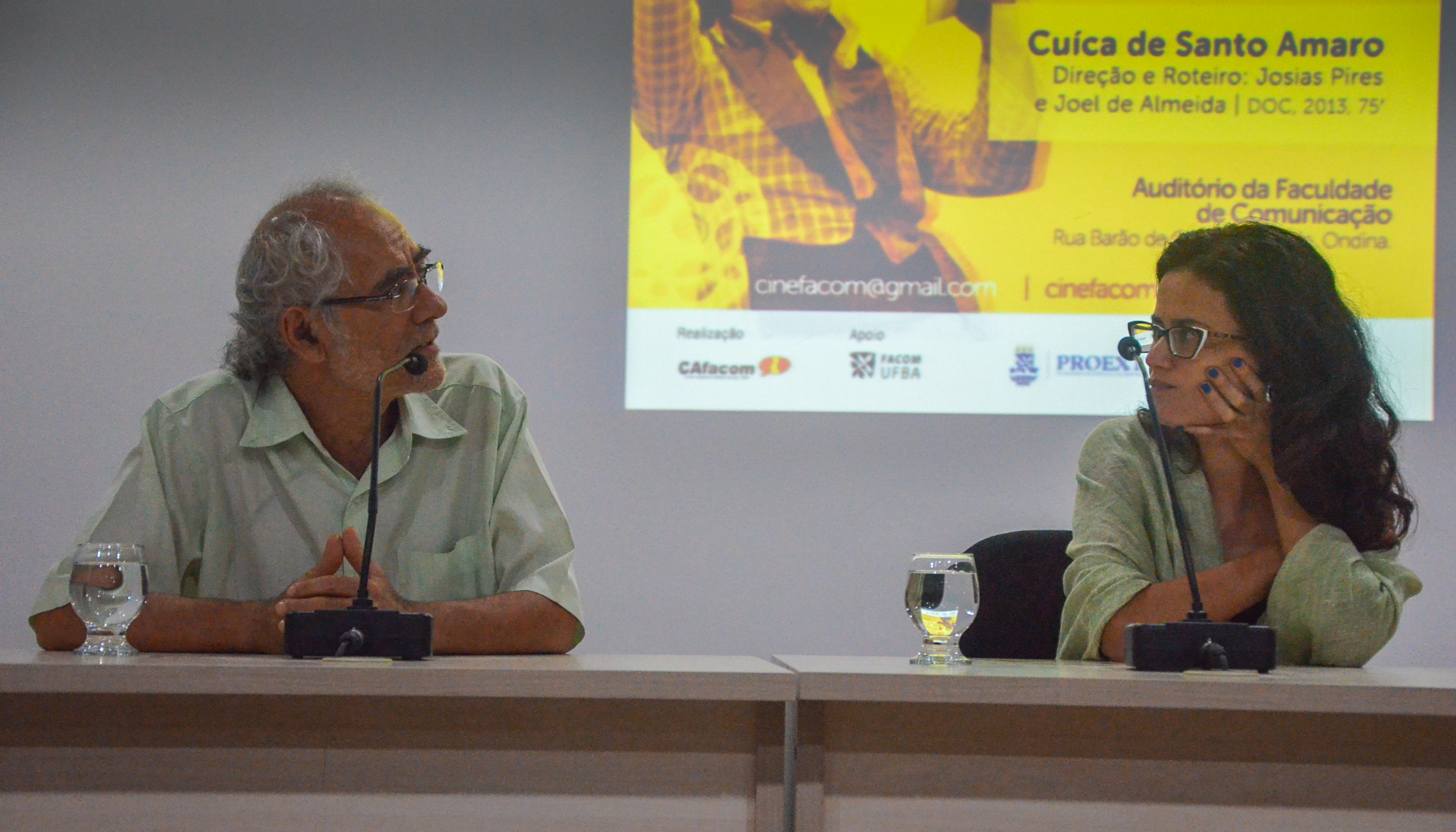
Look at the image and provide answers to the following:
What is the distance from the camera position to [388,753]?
116 centimetres

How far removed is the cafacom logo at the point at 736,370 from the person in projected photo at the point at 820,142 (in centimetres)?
16

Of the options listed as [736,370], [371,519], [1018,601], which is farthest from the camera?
[736,370]

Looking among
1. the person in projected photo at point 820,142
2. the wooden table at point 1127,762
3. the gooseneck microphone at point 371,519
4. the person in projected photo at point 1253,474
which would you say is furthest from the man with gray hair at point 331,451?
the person in projected photo at point 820,142

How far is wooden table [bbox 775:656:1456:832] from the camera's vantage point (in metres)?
1.16

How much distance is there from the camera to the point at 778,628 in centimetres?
328

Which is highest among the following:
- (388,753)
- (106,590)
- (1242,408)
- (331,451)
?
(1242,408)

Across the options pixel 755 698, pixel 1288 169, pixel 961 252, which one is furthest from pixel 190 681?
pixel 1288 169

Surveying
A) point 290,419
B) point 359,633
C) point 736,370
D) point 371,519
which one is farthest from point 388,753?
point 736,370

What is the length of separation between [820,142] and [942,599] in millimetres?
2045

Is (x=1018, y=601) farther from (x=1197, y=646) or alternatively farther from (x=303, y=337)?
(x=303, y=337)

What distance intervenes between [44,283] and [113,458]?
508mm

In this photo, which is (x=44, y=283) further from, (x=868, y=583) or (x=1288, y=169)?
(x=1288, y=169)

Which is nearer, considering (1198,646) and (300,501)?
(1198,646)

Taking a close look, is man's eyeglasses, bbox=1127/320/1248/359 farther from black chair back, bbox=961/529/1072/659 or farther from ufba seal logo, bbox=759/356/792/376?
ufba seal logo, bbox=759/356/792/376
